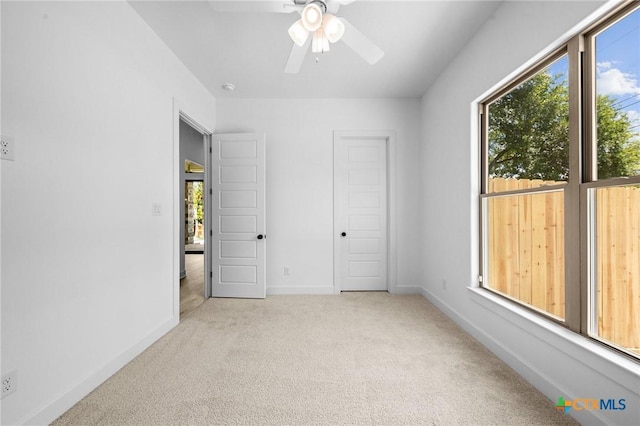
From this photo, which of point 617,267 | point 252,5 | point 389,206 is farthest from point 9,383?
point 389,206

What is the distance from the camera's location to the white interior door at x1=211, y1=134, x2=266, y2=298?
3.61 m

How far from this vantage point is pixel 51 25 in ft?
4.95

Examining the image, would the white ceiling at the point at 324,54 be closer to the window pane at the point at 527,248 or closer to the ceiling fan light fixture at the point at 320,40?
the ceiling fan light fixture at the point at 320,40

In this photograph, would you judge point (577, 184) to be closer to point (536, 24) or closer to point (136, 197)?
point (536, 24)

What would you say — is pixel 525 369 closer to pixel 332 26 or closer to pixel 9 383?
pixel 332 26

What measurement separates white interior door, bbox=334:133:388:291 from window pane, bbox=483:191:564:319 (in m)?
1.58

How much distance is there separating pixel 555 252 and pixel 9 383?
10.1ft

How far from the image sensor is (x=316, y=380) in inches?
71.8

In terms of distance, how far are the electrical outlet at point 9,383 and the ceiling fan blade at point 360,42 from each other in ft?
8.20

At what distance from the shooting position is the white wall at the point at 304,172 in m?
3.80

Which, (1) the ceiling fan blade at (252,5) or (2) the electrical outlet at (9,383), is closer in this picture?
(2) the electrical outlet at (9,383)

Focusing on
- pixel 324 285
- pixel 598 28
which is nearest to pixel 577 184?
pixel 598 28

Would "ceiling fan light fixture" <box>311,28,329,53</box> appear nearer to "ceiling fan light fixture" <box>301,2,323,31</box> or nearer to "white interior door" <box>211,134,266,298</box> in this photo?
"ceiling fan light fixture" <box>301,2,323,31</box>

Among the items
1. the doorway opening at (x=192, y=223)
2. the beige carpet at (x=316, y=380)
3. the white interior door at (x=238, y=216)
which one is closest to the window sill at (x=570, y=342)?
the beige carpet at (x=316, y=380)
